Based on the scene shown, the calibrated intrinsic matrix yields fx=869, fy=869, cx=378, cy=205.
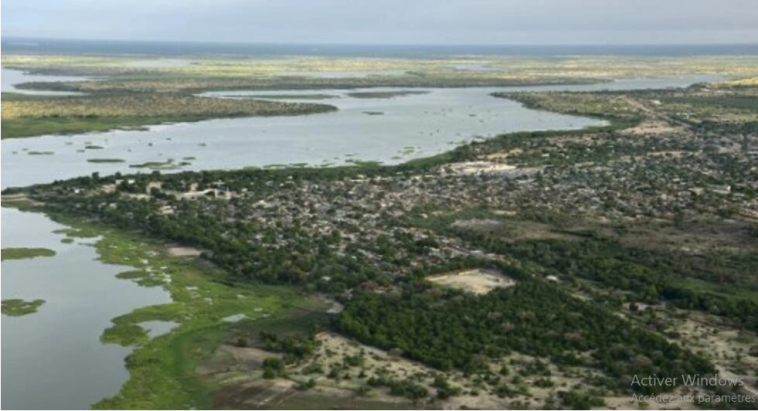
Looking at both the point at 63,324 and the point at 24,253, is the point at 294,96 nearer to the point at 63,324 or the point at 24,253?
the point at 24,253

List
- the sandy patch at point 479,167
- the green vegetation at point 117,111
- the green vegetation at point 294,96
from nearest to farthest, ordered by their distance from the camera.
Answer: the sandy patch at point 479,167
the green vegetation at point 117,111
the green vegetation at point 294,96

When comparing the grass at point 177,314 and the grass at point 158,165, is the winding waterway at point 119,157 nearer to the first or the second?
the grass at point 177,314

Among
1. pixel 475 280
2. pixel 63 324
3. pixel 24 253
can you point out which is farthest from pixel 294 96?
pixel 63 324

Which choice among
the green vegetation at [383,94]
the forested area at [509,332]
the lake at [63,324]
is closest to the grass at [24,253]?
the lake at [63,324]

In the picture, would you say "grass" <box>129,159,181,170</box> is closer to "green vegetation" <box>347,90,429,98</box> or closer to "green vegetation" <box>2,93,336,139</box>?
"green vegetation" <box>2,93,336,139</box>

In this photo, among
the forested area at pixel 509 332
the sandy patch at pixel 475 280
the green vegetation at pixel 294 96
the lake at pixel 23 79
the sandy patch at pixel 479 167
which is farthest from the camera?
the lake at pixel 23 79
